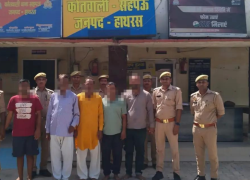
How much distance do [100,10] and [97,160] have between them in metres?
3.62

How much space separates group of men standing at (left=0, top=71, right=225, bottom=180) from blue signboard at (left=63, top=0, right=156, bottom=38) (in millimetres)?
1908

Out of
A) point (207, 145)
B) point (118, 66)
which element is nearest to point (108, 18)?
point (118, 66)

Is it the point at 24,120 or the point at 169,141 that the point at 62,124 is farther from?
the point at 169,141

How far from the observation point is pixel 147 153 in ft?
22.0

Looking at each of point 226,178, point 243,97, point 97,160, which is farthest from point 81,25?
point 243,97

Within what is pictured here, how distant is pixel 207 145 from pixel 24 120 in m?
3.26

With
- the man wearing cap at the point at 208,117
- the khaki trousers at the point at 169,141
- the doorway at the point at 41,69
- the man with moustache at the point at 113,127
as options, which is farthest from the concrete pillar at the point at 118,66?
the doorway at the point at 41,69

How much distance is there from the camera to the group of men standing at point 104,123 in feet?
17.7

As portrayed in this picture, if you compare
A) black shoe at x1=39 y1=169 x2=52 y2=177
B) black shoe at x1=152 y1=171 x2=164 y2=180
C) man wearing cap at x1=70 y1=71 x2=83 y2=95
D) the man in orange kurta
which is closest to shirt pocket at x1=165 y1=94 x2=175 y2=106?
the man in orange kurta

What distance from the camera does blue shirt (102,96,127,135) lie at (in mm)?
5617

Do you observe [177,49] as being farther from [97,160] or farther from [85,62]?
[97,160]

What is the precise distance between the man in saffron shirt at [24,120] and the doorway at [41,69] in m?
4.49

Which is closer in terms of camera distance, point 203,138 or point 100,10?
point 203,138

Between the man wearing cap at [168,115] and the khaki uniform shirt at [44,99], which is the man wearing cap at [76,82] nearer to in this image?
the khaki uniform shirt at [44,99]
